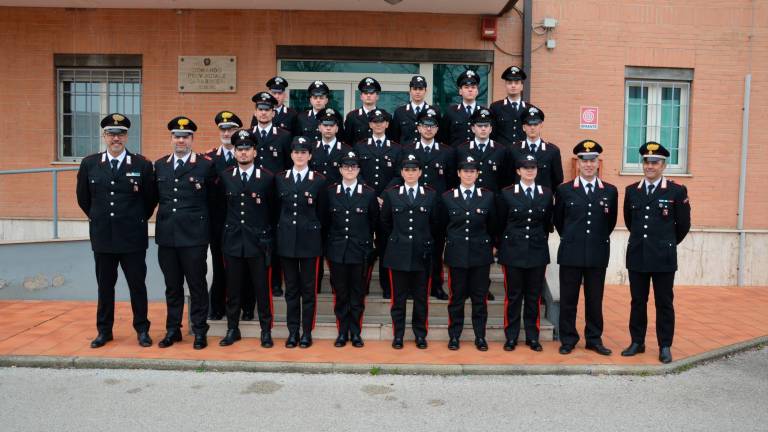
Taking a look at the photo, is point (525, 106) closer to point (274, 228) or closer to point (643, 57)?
point (274, 228)

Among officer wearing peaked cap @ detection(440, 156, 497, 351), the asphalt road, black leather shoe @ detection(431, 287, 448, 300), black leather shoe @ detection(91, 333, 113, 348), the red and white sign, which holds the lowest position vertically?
the asphalt road

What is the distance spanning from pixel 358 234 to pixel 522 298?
1.77 m

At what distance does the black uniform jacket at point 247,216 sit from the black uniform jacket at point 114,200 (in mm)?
892

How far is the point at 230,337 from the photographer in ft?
21.6

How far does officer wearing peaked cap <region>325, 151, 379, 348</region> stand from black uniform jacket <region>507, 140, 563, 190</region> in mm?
1650

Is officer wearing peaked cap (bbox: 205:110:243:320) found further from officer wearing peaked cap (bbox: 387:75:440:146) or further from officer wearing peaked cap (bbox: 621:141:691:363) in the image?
officer wearing peaked cap (bbox: 621:141:691:363)

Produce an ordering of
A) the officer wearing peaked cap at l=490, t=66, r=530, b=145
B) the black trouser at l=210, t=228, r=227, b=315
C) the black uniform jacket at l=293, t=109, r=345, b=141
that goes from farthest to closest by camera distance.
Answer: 1. the black uniform jacket at l=293, t=109, r=345, b=141
2. the officer wearing peaked cap at l=490, t=66, r=530, b=145
3. the black trouser at l=210, t=228, r=227, b=315

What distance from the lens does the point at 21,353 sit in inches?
247

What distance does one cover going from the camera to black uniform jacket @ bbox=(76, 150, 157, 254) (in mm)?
6480

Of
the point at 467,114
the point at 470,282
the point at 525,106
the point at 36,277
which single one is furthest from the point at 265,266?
the point at 36,277

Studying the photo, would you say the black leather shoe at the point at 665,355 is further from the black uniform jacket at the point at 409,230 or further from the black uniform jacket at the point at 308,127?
the black uniform jacket at the point at 308,127

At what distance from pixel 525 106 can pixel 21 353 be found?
5.77 m

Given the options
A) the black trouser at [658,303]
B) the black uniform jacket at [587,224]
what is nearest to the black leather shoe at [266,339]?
the black uniform jacket at [587,224]

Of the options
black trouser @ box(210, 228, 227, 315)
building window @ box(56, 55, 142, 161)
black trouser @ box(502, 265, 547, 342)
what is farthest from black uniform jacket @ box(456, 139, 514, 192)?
building window @ box(56, 55, 142, 161)
